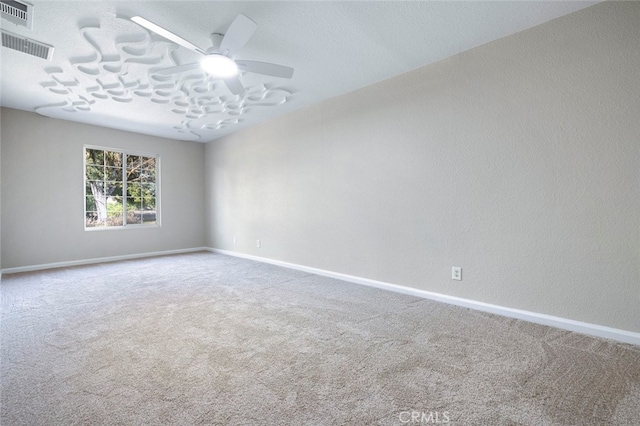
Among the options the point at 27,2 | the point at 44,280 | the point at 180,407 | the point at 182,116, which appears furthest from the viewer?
the point at 182,116

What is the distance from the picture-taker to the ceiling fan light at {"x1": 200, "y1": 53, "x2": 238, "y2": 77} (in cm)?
246

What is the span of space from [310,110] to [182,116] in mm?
2111

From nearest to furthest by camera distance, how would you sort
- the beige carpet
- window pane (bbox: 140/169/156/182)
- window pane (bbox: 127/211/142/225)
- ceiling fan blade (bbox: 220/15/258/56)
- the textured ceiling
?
the beige carpet < ceiling fan blade (bbox: 220/15/258/56) < the textured ceiling < window pane (bbox: 127/211/142/225) < window pane (bbox: 140/169/156/182)

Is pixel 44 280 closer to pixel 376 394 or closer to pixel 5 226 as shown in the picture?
pixel 5 226

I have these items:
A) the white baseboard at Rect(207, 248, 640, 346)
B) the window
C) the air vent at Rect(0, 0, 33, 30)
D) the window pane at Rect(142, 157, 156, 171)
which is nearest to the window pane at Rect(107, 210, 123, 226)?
the window

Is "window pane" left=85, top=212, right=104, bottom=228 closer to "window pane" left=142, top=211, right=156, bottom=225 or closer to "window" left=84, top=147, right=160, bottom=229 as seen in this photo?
"window" left=84, top=147, right=160, bottom=229

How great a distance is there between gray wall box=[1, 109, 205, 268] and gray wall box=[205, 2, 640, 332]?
3.76 metres

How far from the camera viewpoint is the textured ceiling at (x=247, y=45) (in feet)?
7.45

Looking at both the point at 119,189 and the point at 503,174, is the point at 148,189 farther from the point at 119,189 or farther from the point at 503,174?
the point at 503,174

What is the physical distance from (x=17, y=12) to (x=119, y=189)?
156 inches

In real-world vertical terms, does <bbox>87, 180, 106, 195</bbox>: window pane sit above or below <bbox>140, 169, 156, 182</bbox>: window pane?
below

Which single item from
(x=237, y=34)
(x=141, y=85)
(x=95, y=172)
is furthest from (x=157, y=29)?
(x=95, y=172)

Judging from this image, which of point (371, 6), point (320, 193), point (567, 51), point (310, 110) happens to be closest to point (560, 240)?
point (567, 51)

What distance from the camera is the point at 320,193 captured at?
13.9 feet
